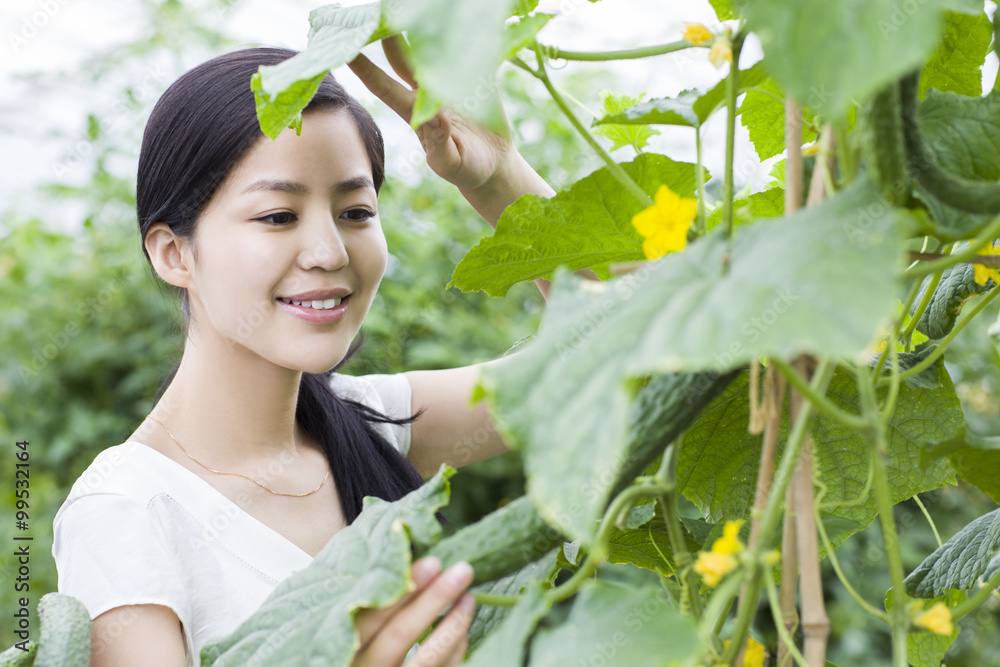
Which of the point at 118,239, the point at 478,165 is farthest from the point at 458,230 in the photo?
the point at 478,165

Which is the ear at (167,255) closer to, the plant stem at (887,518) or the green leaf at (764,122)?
the green leaf at (764,122)

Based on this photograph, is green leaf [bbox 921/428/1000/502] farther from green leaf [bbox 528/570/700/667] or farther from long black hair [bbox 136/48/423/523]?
long black hair [bbox 136/48/423/523]

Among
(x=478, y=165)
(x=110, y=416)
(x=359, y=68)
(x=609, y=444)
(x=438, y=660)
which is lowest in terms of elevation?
(x=110, y=416)

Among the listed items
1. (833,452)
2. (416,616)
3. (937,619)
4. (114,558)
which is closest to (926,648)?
(833,452)

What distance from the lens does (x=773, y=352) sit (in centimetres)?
29

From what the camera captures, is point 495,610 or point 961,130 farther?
point 495,610

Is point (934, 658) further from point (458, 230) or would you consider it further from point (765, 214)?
point (458, 230)

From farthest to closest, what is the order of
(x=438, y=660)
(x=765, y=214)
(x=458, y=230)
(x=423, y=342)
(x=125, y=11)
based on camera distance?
(x=125, y=11)
(x=458, y=230)
(x=423, y=342)
(x=765, y=214)
(x=438, y=660)

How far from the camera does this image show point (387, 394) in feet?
4.89

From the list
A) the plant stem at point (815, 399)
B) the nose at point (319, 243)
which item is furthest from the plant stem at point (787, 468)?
the nose at point (319, 243)

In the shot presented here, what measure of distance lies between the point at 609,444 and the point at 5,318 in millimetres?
3128

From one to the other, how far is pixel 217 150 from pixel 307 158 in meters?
0.13

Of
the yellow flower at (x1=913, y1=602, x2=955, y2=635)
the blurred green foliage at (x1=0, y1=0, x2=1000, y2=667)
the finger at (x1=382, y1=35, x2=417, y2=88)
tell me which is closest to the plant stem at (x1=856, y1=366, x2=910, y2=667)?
the yellow flower at (x1=913, y1=602, x2=955, y2=635)

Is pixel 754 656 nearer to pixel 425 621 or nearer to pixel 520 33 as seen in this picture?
pixel 425 621
